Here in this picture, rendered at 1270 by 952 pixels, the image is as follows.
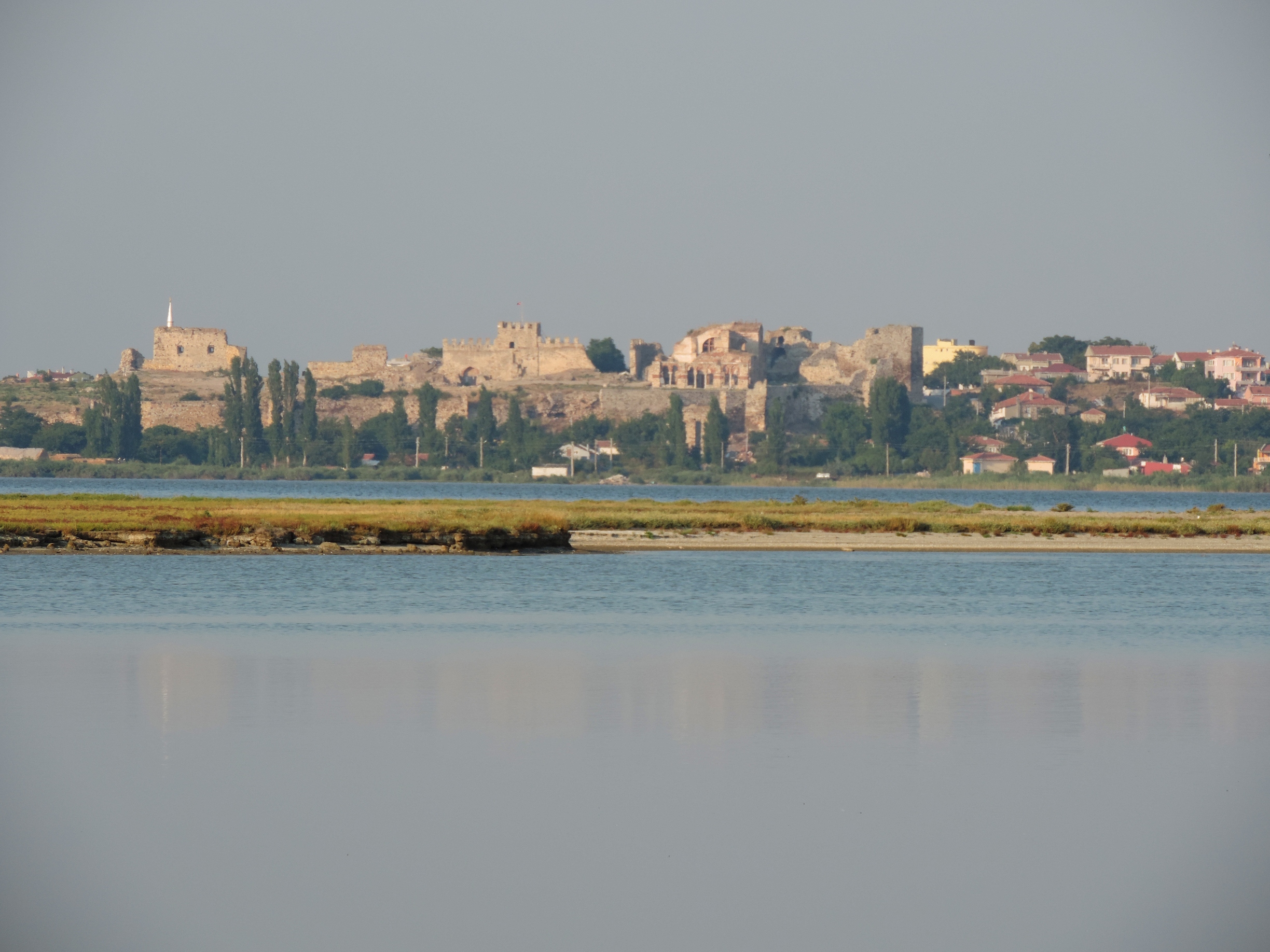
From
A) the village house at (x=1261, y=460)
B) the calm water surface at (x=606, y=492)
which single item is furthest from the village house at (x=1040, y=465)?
the village house at (x=1261, y=460)

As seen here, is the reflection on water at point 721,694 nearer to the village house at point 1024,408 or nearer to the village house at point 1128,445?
the village house at point 1128,445

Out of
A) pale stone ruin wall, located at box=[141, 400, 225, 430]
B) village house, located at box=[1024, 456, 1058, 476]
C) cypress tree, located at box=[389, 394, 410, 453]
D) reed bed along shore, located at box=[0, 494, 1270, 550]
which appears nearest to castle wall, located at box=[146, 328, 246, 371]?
pale stone ruin wall, located at box=[141, 400, 225, 430]

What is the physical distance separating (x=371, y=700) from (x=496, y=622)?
6312 mm

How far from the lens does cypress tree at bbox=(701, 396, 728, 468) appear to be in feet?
318

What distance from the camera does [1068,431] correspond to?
10688cm

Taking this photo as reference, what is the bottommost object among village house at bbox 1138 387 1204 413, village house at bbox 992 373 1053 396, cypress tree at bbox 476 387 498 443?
cypress tree at bbox 476 387 498 443

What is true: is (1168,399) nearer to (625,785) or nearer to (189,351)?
(189,351)

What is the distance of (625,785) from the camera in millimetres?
10008

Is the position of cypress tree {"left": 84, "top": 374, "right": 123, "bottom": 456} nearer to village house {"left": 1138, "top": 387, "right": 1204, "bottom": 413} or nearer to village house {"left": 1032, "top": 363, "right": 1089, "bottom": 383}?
village house {"left": 1138, "top": 387, "right": 1204, "bottom": 413}

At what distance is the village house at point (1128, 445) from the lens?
345 ft

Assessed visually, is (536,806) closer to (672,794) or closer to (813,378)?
(672,794)

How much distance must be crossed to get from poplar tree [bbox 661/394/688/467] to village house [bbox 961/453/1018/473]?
53.9 ft

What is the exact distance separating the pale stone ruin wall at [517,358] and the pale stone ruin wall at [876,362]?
15.9 metres

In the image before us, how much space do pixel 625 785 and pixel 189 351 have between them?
383 ft
